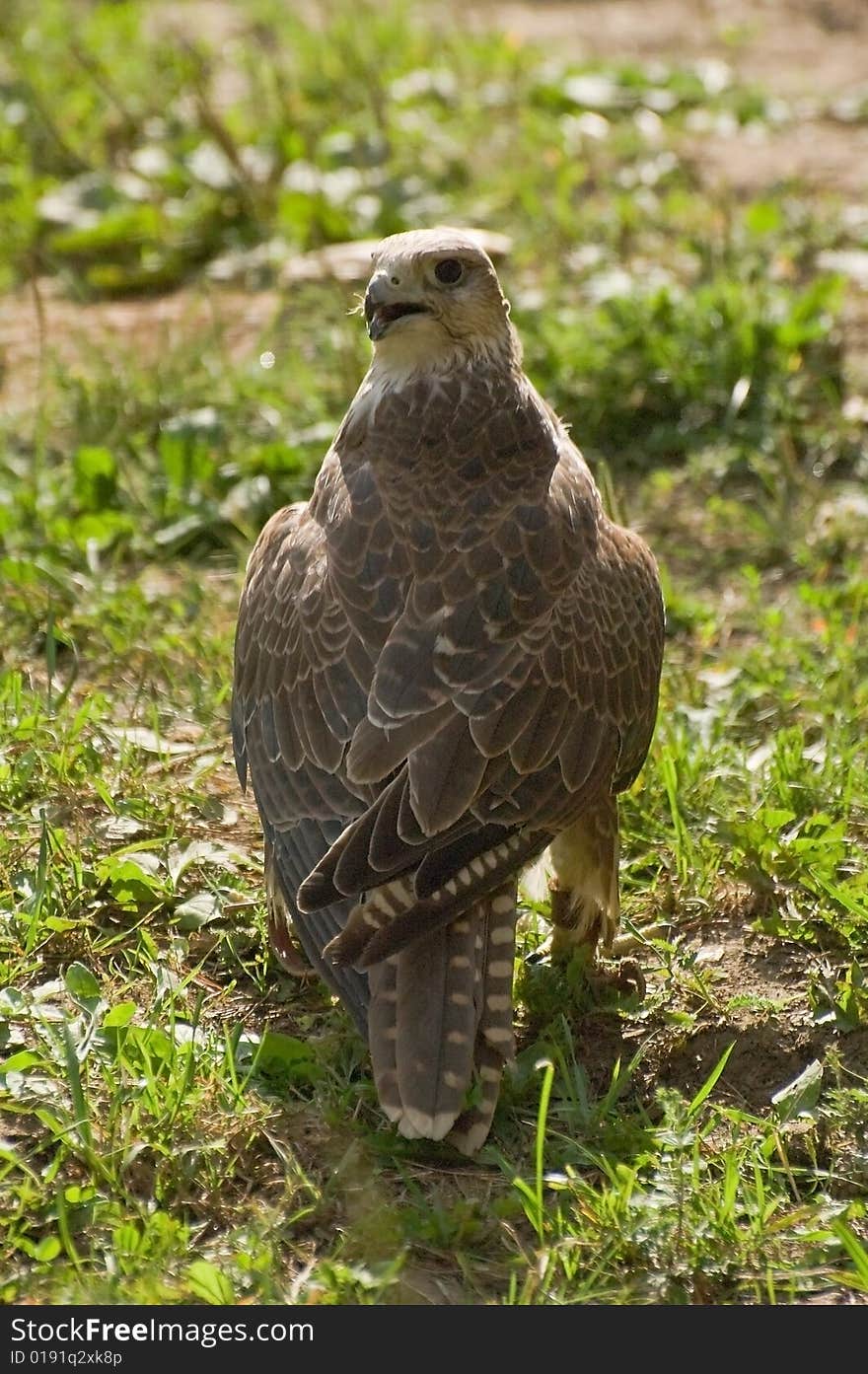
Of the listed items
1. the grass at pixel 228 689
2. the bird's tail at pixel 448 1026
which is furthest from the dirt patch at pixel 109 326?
the bird's tail at pixel 448 1026

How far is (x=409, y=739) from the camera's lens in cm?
369

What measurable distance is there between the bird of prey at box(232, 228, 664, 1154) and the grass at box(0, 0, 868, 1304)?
0.27 meters

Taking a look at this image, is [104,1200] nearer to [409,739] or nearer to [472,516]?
[409,739]

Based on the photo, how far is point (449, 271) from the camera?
4.21 m

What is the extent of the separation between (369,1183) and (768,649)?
234 centimetres

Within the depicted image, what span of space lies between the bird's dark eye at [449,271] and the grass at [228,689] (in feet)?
3.63

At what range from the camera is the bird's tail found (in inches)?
138

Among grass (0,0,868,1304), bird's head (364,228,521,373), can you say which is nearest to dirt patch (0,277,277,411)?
grass (0,0,868,1304)

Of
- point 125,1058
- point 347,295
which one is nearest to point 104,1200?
point 125,1058

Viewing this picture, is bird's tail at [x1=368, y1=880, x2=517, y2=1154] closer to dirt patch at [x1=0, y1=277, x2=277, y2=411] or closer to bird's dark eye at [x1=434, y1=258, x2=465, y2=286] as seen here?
bird's dark eye at [x1=434, y1=258, x2=465, y2=286]

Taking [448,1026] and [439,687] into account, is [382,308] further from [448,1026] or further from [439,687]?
[448,1026]

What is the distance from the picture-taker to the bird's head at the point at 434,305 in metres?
4.13

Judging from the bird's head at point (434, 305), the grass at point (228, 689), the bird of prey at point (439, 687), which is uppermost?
the bird's head at point (434, 305)

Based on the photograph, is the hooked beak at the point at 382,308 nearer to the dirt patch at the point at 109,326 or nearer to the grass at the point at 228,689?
the grass at the point at 228,689
